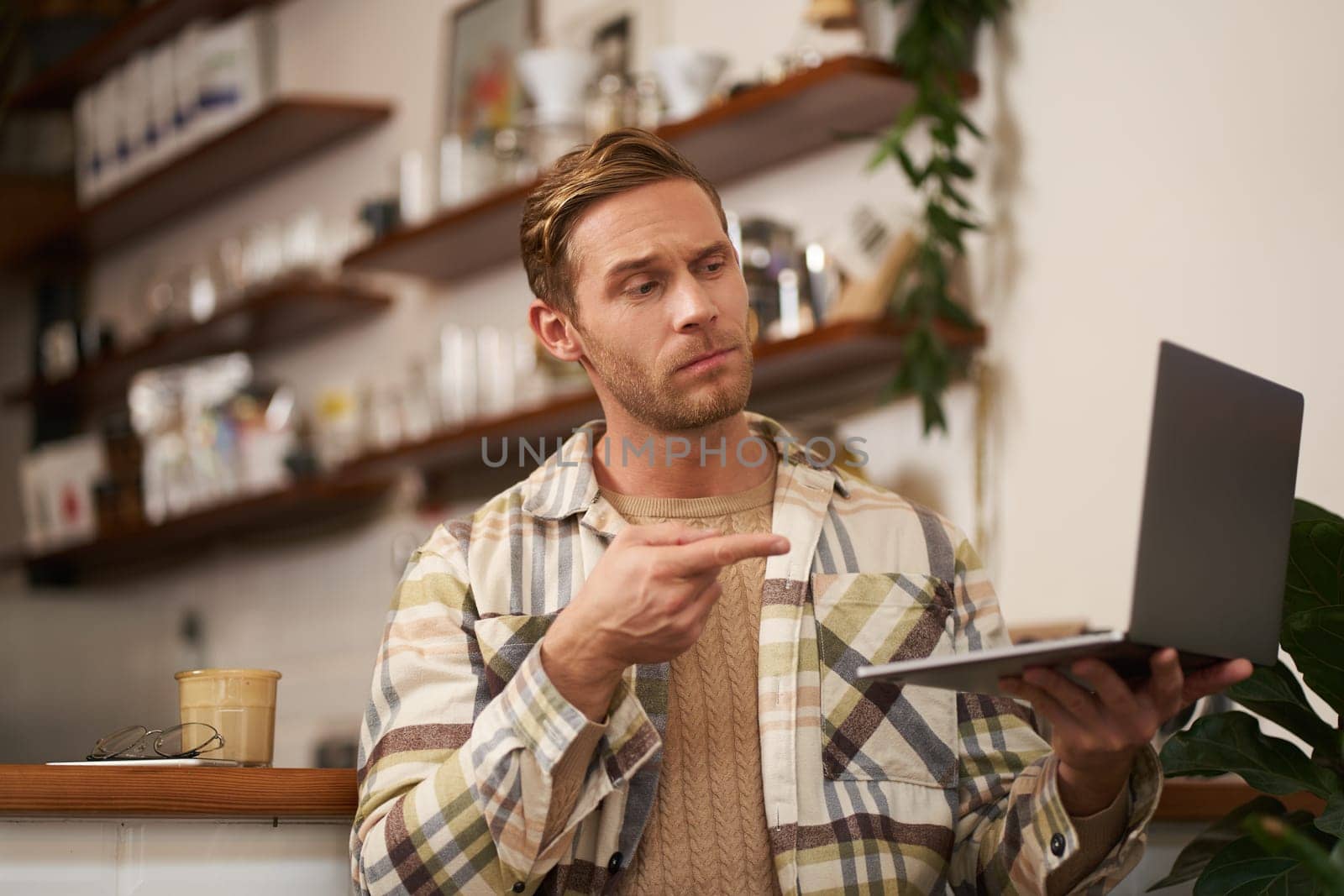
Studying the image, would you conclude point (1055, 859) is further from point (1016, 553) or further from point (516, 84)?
point (516, 84)

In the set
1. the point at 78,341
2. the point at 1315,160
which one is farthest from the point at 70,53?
the point at 1315,160

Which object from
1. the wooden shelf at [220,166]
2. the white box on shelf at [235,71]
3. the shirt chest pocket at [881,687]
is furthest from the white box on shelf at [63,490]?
the shirt chest pocket at [881,687]

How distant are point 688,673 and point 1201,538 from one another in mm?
602

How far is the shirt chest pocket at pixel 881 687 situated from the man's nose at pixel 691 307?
1.01 feet

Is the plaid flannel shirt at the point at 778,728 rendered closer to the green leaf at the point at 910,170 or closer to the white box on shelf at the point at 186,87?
the green leaf at the point at 910,170

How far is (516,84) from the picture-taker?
11.7 feet

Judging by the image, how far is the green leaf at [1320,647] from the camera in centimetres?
154

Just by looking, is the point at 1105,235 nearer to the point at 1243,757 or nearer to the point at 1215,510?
the point at 1243,757

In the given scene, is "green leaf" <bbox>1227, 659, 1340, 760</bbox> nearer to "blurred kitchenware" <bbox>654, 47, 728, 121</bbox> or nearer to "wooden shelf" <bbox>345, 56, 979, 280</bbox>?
"wooden shelf" <bbox>345, 56, 979, 280</bbox>

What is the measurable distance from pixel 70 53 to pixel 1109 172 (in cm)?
361

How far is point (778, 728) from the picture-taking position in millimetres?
1600

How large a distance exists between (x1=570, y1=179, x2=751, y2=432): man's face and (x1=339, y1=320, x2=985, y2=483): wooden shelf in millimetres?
838

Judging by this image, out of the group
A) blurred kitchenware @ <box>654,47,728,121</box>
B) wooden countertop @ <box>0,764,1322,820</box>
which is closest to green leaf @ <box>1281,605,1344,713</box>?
wooden countertop @ <box>0,764,1322,820</box>

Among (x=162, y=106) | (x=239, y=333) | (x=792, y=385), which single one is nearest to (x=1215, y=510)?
(x=792, y=385)
